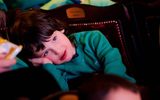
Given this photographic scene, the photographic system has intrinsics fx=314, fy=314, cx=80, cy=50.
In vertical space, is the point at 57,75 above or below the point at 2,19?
below

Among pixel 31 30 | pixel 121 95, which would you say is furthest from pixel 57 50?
pixel 121 95

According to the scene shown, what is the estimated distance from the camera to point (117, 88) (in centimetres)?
75

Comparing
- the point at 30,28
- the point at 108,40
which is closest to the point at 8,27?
the point at 30,28

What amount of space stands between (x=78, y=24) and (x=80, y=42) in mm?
88

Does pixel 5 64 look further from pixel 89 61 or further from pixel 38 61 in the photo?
pixel 89 61

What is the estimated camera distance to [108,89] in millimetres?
742

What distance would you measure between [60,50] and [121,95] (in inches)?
18.3

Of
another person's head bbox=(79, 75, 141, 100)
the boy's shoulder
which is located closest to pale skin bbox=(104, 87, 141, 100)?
another person's head bbox=(79, 75, 141, 100)

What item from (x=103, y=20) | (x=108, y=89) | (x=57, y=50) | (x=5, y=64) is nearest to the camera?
(x=108, y=89)

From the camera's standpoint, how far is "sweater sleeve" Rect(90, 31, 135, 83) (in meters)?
1.18

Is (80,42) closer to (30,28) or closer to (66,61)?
(66,61)

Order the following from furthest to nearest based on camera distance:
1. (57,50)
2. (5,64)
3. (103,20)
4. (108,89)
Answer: (103,20) → (57,50) → (5,64) → (108,89)

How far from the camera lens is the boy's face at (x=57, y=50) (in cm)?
117

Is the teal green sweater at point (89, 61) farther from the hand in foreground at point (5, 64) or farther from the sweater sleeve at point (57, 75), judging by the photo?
the hand in foreground at point (5, 64)
